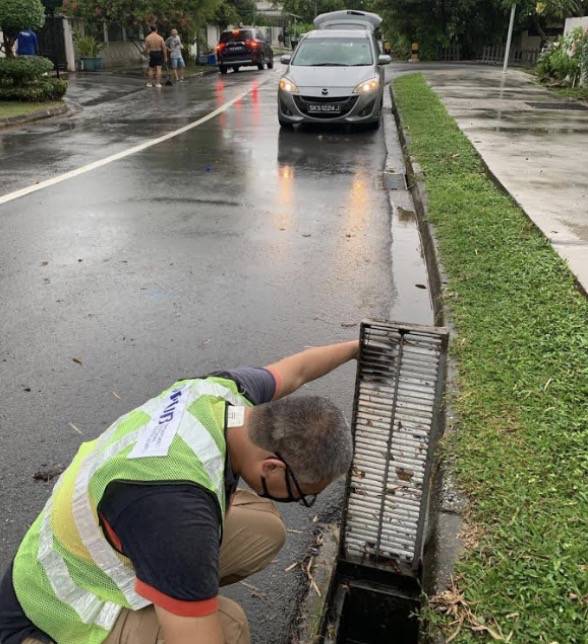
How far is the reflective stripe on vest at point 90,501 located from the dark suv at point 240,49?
105 ft

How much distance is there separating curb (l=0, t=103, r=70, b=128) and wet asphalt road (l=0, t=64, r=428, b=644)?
3.17 metres

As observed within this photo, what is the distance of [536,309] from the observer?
4.34 meters

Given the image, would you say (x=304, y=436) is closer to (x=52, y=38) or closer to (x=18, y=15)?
(x=18, y=15)

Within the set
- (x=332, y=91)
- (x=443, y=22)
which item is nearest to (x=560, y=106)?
(x=332, y=91)

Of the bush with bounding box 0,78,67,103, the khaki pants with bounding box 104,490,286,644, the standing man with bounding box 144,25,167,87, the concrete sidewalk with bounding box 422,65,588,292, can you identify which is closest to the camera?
the khaki pants with bounding box 104,490,286,644

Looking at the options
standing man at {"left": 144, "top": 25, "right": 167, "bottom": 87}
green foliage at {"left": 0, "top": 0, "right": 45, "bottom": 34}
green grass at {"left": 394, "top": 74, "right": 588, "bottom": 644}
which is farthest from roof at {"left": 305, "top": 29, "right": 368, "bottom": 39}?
standing man at {"left": 144, "top": 25, "right": 167, "bottom": 87}

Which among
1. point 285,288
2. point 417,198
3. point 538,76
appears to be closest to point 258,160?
point 417,198

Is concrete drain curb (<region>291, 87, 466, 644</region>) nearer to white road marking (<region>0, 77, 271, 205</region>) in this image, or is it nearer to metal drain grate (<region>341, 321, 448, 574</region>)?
metal drain grate (<region>341, 321, 448, 574</region>)

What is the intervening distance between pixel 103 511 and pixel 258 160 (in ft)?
29.7

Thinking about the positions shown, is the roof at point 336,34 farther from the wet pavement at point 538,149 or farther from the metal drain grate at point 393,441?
the metal drain grate at point 393,441

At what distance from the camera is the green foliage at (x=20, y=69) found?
609 inches

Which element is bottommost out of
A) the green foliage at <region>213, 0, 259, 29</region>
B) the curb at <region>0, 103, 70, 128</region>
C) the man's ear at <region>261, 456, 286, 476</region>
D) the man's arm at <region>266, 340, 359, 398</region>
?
the curb at <region>0, 103, 70, 128</region>

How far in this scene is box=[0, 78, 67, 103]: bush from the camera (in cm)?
1582

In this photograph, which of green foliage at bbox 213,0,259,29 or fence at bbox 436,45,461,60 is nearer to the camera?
green foliage at bbox 213,0,259,29
